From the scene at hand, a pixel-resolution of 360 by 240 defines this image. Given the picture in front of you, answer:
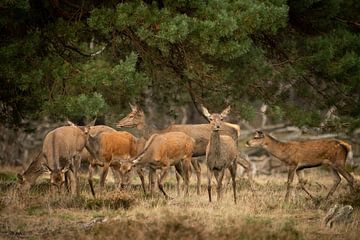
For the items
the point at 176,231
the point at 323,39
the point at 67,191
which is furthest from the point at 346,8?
the point at 176,231

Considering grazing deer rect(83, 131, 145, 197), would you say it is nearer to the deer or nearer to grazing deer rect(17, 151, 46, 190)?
grazing deer rect(17, 151, 46, 190)

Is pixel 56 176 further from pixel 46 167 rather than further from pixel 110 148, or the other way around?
pixel 110 148

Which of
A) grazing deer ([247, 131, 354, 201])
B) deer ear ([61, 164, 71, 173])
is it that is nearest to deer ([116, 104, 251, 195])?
grazing deer ([247, 131, 354, 201])

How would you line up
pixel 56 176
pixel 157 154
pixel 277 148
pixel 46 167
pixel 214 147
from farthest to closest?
1. pixel 277 148
2. pixel 157 154
3. pixel 214 147
4. pixel 46 167
5. pixel 56 176

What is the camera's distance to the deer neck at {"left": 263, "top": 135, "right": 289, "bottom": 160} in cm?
1748

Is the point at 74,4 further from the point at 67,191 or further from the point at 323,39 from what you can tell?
the point at 323,39

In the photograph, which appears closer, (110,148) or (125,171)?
(125,171)

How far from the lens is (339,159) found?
56.4 ft

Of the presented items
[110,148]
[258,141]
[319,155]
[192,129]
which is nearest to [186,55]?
[110,148]

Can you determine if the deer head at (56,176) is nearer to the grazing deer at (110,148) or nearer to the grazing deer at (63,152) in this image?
the grazing deer at (63,152)

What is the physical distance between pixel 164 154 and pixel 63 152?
2.03m

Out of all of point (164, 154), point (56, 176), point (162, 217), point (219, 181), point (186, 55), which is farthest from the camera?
point (186, 55)

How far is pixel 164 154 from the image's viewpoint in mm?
16359

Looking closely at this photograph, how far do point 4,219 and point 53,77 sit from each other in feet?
13.8
